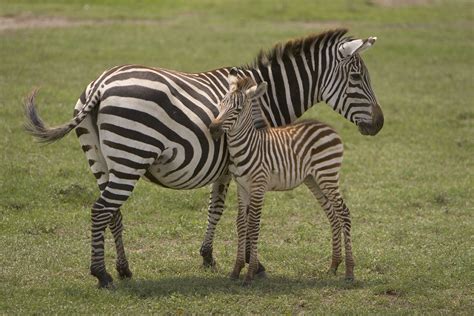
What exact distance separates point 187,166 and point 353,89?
2.27 metres

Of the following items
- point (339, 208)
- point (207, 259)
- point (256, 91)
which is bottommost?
point (207, 259)

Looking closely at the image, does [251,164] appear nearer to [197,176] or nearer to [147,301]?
[197,176]

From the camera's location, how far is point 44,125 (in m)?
8.73

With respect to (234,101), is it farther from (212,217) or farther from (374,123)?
(374,123)

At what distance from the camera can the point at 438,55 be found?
24.0m

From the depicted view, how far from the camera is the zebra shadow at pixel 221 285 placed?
340 inches

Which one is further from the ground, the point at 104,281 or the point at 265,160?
the point at 265,160

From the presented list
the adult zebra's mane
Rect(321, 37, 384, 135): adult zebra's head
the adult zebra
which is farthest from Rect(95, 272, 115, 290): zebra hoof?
Rect(321, 37, 384, 135): adult zebra's head

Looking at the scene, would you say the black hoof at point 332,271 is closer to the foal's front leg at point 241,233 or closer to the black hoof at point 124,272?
the foal's front leg at point 241,233

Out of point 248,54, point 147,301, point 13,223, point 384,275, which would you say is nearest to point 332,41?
point 384,275

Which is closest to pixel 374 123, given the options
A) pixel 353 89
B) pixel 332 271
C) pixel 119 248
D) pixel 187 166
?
pixel 353 89

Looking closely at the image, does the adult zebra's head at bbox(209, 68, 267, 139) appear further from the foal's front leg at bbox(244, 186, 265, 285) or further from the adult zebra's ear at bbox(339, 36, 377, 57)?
the adult zebra's ear at bbox(339, 36, 377, 57)

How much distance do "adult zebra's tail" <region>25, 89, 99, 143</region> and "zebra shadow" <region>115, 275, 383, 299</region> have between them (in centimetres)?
161

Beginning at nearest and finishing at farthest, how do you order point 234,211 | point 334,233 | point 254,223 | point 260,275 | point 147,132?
point 147,132 → point 254,223 → point 260,275 → point 334,233 → point 234,211
